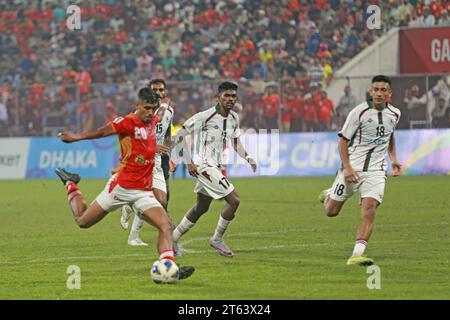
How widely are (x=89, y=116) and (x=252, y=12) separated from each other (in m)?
7.53

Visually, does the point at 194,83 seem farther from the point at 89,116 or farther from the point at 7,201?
the point at 7,201

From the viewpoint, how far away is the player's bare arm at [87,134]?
11508 millimetres

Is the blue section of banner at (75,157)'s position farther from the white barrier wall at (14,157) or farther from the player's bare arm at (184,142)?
the player's bare arm at (184,142)

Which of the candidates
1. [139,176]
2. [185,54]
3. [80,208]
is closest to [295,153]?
[185,54]

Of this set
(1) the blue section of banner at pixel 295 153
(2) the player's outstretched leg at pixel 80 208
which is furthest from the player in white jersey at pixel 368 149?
(1) the blue section of banner at pixel 295 153

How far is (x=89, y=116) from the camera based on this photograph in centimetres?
3612

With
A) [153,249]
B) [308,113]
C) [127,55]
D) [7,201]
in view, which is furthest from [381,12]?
[153,249]

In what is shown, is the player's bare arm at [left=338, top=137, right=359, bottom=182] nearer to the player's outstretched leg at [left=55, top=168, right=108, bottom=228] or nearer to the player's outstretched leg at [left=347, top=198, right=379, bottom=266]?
the player's outstretched leg at [left=347, top=198, right=379, bottom=266]

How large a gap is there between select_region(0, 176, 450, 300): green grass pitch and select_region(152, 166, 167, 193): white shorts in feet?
3.04

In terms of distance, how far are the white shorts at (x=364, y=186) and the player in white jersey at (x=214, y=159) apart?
1594mm

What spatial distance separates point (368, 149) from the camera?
13828 mm

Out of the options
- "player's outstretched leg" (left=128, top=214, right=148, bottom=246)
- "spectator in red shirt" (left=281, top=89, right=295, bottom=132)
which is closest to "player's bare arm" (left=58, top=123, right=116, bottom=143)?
"player's outstretched leg" (left=128, top=214, right=148, bottom=246)

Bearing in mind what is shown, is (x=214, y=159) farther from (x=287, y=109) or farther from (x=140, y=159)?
(x=287, y=109)

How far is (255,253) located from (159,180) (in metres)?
1.69
